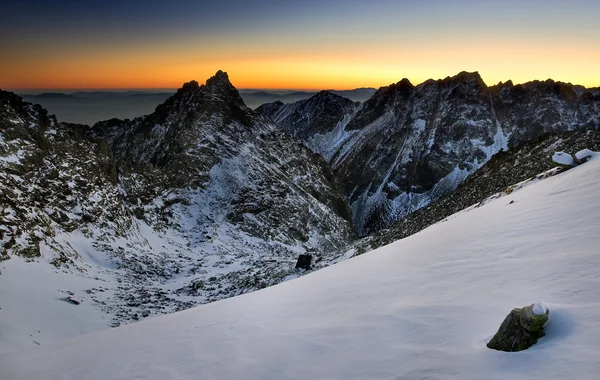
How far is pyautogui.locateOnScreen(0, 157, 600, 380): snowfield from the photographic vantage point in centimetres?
557

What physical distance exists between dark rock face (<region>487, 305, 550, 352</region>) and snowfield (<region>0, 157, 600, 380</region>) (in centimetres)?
14

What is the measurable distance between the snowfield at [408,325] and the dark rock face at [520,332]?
14cm

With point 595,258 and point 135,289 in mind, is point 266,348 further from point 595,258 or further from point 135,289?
point 135,289

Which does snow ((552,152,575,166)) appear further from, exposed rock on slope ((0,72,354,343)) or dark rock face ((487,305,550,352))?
exposed rock on slope ((0,72,354,343))

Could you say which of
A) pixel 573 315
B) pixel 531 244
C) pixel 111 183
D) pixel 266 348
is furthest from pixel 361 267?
pixel 111 183

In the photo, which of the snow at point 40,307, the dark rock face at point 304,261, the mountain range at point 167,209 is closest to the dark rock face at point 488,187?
the mountain range at point 167,209

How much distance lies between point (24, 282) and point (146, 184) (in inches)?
1719

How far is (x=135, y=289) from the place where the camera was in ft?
128

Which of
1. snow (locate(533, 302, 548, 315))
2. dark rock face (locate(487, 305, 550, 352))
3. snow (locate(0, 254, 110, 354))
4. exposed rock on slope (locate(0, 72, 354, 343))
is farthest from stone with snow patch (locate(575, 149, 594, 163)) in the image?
snow (locate(0, 254, 110, 354))

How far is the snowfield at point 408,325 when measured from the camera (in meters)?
5.57

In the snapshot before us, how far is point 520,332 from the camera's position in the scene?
221 inches

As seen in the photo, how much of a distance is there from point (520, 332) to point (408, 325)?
2034 millimetres

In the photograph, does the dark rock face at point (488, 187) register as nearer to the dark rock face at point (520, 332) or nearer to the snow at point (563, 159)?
the snow at point (563, 159)

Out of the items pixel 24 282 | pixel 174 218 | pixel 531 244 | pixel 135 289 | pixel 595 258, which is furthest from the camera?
pixel 174 218
